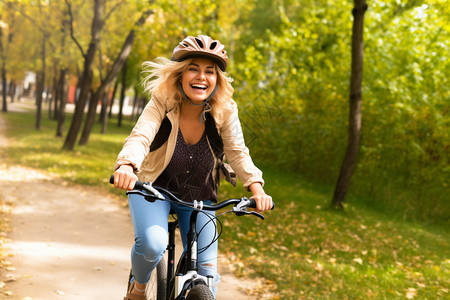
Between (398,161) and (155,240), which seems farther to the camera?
(398,161)

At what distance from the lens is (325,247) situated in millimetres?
7664

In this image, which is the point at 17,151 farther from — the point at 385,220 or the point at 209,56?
the point at 209,56

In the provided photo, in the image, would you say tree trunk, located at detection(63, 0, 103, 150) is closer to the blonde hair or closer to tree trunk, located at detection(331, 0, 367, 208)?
tree trunk, located at detection(331, 0, 367, 208)

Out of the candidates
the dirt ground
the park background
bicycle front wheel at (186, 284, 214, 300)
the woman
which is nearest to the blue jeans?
the woman

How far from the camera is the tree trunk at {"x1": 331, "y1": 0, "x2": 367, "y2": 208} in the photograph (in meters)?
9.09

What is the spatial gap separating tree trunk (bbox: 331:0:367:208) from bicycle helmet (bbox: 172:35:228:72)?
691 centimetres

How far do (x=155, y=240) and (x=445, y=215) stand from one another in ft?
30.9

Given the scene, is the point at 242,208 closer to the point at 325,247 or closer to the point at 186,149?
the point at 186,149

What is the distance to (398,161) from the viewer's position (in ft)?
37.3

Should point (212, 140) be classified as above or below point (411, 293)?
above

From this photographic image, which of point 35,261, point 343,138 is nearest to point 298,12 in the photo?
point 343,138

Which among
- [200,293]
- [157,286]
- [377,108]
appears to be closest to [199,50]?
[200,293]

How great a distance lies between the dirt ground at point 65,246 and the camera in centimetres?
463

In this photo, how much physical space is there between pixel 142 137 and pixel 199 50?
0.62 m
